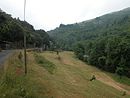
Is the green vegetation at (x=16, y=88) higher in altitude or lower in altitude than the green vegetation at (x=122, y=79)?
higher

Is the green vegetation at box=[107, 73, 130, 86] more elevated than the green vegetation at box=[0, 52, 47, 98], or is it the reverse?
the green vegetation at box=[0, 52, 47, 98]

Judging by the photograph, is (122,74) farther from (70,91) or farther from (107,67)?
(70,91)

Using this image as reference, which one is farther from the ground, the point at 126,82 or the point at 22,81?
the point at 22,81

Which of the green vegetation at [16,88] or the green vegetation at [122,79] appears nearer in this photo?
the green vegetation at [16,88]

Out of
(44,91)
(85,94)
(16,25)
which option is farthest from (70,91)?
(16,25)

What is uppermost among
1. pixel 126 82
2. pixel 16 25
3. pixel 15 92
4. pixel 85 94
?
pixel 16 25

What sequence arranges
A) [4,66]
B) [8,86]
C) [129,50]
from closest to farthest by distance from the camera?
1. [8,86]
2. [4,66]
3. [129,50]

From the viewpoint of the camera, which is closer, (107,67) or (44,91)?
(44,91)

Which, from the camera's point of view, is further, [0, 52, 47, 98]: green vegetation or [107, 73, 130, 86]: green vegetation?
[107, 73, 130, 86]: green vegetation

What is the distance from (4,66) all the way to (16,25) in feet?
191

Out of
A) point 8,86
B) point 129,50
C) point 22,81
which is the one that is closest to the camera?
point 8,86

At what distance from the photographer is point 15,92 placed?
2409 cm

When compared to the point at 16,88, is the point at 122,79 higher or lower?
lower

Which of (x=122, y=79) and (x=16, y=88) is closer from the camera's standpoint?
(x=16, y=88)
